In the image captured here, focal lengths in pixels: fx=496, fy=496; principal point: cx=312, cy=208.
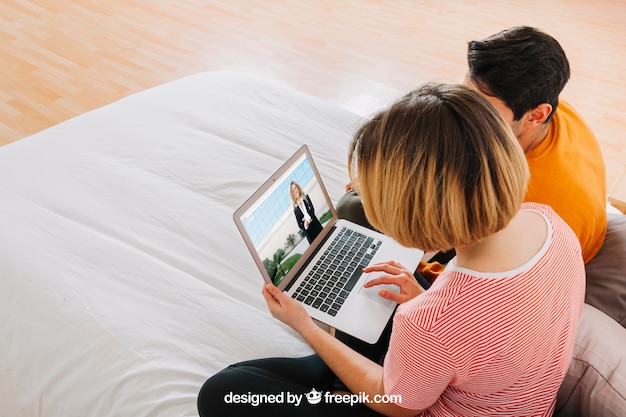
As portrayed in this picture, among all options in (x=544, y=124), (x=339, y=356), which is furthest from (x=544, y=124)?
(x=339, y=356)

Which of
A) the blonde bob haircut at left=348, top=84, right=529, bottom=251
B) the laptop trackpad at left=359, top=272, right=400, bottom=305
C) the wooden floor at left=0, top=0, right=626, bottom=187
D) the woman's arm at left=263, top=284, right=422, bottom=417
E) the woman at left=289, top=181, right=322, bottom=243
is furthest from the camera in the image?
the wooden floor at left=0, top=0, right=626, bottom=187

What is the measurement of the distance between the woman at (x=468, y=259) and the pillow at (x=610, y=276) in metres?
0.36

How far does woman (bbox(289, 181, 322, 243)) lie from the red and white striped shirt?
472 mm

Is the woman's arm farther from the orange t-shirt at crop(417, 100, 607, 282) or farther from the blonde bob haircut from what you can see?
the orange t-shirt at crop(417, 100, 607, 282)

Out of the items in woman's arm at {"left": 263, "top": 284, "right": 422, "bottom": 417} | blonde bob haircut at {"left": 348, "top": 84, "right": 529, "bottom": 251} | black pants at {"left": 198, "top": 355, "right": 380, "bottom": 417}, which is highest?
blonde bob haircut at {"left": 348, "top": 84, "right": 529, "bottom": 251}

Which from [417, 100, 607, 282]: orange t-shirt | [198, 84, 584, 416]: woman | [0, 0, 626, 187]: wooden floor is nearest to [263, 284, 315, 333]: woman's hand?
[198, 84, 584, 416]: woman

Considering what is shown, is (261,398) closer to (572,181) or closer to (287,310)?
(287,310)

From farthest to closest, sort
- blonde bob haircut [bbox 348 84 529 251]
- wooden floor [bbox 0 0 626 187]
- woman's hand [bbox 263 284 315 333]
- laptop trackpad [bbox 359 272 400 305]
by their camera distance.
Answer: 1. wooden floor [bbox 0 0 626 187]
2. laptop trackpad [bbox 359 272 400 305]
3. woman's hand [bbox 263 284 315 333]
4. blonde bob haircut [bbox 348 84 529 251]

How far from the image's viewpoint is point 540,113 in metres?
1.22

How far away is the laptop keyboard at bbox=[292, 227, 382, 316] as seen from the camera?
3.73 feet

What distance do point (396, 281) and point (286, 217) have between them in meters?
0.30

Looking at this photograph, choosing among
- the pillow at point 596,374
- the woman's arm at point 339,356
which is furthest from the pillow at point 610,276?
the woman's arm at point 339,356

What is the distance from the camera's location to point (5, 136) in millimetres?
2385

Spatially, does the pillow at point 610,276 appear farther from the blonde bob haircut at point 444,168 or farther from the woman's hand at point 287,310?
the woman's hand at point 287,310
